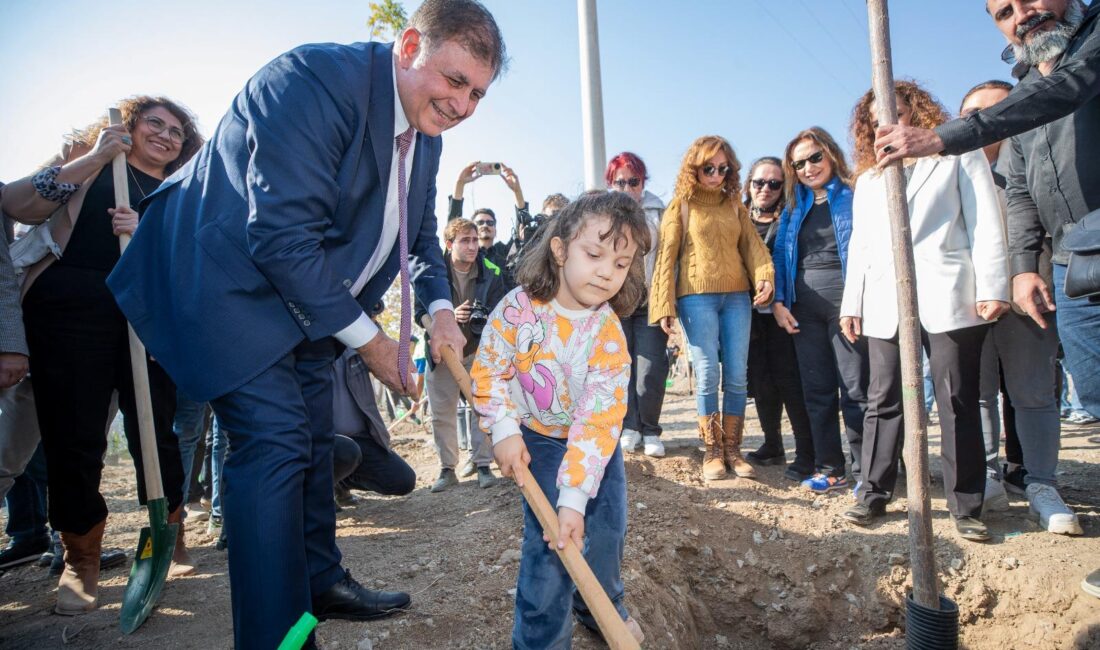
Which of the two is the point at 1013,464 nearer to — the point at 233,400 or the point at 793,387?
the point at 793,387

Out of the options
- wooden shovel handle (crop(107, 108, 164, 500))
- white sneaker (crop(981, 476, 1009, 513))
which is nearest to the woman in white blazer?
white sneaker (crop(981, 476, 1009, 513))

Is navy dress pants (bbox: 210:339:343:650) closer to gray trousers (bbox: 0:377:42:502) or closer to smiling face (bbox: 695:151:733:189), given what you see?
gray trousers (bbox: 0:377:42:502)

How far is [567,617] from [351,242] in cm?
143

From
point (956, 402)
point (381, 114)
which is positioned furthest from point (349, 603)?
point (956, 402)

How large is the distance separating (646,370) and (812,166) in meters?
1.79

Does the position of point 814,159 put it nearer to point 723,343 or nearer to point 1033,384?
point 723,343

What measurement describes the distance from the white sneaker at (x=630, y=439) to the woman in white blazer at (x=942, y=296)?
1492 mm

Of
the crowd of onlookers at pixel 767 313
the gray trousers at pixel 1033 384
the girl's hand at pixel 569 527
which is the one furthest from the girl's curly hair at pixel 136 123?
the gray trousers at pixel 1033 384

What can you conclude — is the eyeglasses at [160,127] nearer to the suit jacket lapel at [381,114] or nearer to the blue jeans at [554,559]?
the suit jacket lapel at [381,114]

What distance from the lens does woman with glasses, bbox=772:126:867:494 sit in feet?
13.1

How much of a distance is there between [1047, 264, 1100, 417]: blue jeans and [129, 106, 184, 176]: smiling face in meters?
4.13

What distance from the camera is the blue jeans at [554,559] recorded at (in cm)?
201

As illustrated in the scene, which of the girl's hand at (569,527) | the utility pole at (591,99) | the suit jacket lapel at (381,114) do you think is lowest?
the girl's hand at (569,527)

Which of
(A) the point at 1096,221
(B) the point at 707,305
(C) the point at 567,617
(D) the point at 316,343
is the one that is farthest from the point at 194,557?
(A) the point at 1096,221
